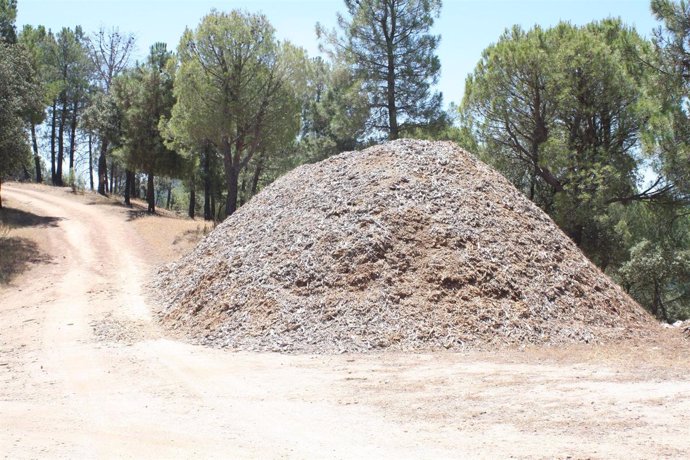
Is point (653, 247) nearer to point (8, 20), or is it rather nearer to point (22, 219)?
point (22, 219)

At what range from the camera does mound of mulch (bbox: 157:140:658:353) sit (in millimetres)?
9141

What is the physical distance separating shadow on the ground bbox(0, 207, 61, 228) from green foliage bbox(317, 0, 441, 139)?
13.4m

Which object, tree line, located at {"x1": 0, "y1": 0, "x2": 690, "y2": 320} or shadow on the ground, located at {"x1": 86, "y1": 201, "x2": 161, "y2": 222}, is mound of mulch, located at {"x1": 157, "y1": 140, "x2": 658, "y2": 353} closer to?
tree line, located at {"x1": 0, "y1": 0, "x2": 690, "y2": 320}

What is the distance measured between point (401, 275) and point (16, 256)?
42.3 ft

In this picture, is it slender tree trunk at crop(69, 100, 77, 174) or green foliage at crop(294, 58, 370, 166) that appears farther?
slender tree trunk at crop(69, 100, 77, 174)

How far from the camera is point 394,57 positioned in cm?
2484

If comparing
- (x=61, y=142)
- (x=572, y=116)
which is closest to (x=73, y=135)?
(x=61, y=142)

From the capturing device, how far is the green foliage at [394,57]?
960 inches

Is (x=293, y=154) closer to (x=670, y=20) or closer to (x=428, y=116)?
(x=428, y=116)

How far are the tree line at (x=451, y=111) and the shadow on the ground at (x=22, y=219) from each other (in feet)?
7.46

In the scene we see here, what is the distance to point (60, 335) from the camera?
34.7 feet

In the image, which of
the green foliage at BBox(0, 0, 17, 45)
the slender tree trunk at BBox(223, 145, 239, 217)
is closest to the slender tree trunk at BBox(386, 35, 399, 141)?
the slender tree trunk at BBox(223, 145, 239, 217)

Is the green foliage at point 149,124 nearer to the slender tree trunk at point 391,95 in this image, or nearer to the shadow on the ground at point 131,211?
the shadow on the ground at point 131,211

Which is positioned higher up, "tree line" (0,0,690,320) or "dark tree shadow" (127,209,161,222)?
"tree line" (0,0,690,320)
